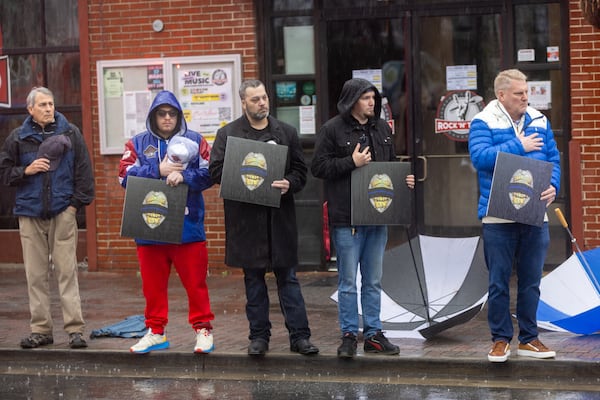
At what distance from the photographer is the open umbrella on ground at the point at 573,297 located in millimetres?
8227

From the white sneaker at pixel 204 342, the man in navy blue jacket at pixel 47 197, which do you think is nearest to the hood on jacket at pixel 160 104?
the man in navy blue jacket at pixel 47 197

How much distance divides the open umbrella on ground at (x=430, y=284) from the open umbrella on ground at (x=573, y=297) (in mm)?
489

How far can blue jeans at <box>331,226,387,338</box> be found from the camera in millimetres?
8086

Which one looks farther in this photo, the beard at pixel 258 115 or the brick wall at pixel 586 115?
the brick wall at pixel 586 115

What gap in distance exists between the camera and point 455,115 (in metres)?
12.2

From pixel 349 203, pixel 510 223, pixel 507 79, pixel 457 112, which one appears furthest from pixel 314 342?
pixel 457 112

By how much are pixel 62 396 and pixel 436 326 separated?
2.70 meters

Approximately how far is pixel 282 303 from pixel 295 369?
0.47 metres

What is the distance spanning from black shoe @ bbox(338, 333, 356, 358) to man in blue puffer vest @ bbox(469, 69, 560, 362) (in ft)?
3.13

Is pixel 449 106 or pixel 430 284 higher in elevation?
pixel 449 106

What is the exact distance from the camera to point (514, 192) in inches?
294

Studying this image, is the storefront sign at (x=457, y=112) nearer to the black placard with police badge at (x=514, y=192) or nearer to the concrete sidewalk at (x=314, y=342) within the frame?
the concrete sidewalk at (x=314, y=342)

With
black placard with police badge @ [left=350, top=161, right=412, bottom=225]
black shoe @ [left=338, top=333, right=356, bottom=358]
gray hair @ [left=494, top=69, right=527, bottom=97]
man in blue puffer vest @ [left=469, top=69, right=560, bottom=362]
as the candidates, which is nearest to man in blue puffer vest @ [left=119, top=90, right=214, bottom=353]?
black shoe @ [left=338, top=333, right=356, bottom=358]

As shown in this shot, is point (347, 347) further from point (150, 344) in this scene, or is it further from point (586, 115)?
point (586, 115)
